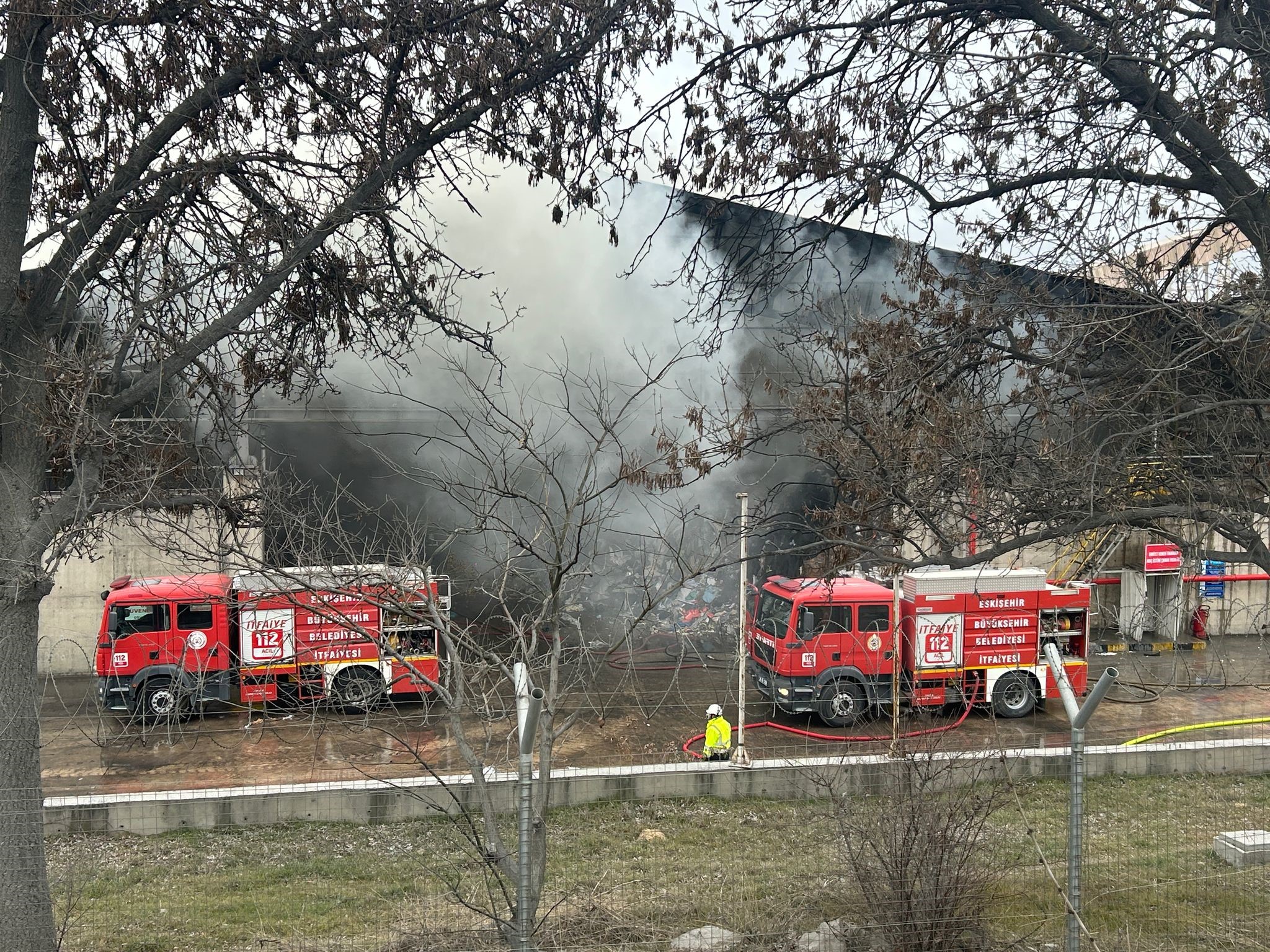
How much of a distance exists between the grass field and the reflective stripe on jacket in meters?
0.88

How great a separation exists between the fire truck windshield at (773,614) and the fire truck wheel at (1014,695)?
9.31 feet

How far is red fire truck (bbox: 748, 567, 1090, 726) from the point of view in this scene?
1141cm

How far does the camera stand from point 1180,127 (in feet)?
17.5

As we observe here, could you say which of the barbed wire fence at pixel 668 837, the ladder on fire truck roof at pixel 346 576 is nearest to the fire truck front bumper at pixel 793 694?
the barbed wire fence at pixel 668 837

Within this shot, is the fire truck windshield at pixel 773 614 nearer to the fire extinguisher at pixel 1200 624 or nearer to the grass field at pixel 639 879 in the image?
the grass field at pixel 639 879

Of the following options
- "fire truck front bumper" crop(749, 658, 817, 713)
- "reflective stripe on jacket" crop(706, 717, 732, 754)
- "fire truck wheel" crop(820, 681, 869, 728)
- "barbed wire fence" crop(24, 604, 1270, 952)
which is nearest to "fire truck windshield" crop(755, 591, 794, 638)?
"fire truck front bumper" crop(749, 658, 817, 713)

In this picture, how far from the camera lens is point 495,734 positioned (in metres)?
10.7

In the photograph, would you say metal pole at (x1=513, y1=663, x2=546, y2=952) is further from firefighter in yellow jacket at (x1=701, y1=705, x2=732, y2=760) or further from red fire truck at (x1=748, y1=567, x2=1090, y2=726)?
red fire truck at (x1=748, y1=567, x2=1090, y2=726)

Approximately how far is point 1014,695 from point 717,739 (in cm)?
466

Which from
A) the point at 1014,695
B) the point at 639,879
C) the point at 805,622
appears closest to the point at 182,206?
the point at 639,879

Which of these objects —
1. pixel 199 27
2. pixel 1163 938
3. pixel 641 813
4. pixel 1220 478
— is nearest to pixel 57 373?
pixel 199 27

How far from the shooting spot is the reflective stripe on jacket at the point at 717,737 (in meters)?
9.62

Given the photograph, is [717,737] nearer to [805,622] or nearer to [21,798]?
[805,622]

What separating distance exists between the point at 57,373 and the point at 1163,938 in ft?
23.0
